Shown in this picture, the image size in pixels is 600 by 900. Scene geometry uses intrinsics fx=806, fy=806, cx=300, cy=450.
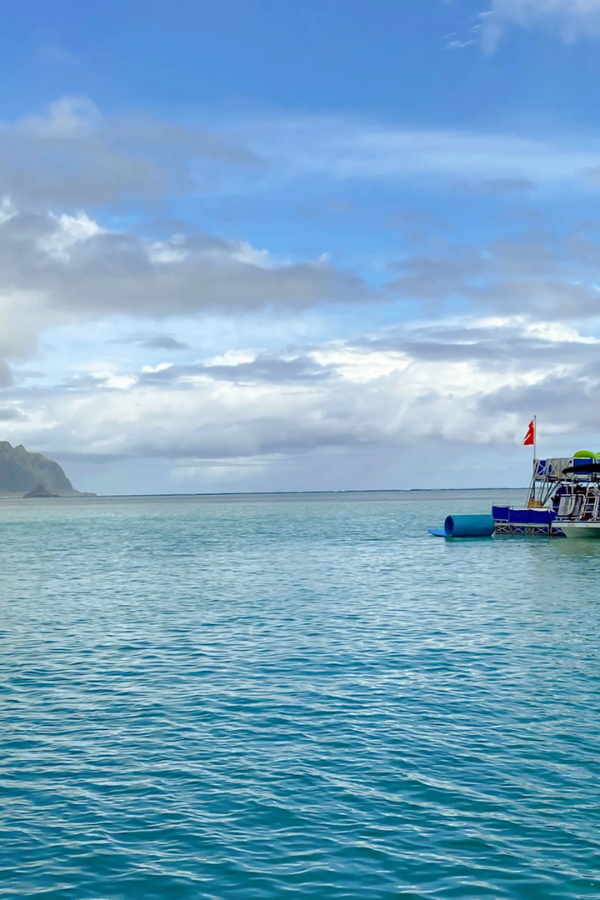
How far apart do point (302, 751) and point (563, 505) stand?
234ft

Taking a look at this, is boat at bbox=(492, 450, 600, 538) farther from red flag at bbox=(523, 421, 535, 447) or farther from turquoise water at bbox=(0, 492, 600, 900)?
turquoise water at bbox=(0, 492, 600, 900)

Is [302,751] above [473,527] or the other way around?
the other way around

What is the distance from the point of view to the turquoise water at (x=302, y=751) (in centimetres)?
1077

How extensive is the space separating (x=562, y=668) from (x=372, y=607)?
13.8 m

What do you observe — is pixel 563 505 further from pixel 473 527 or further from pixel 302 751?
pixel 302 751

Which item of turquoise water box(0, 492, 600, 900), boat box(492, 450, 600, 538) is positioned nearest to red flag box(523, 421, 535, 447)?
boat box(492, 450, 600, 538)

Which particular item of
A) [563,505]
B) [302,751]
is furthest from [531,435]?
[302,751]

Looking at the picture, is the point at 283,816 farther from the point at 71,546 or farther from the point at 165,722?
the point at 71,546

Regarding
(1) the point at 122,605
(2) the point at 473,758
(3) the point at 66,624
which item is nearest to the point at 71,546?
(1) the point at 122,605

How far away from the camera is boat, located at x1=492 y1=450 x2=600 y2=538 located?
251ft

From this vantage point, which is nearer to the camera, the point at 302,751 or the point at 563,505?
the point at 302,751

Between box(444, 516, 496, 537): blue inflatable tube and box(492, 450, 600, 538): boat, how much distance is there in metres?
2.08

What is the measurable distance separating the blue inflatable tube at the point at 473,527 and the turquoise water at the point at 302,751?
146ft

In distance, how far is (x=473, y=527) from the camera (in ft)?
262
